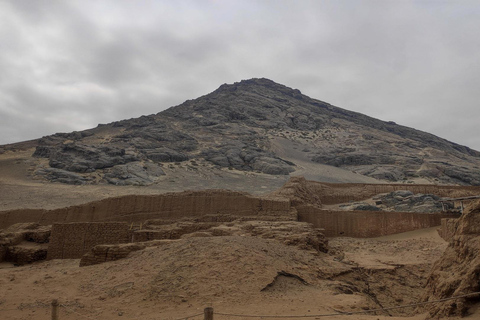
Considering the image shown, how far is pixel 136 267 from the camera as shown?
9984mm

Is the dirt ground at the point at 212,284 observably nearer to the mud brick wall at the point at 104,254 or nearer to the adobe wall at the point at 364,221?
the mud brick wall at the point at 104,254

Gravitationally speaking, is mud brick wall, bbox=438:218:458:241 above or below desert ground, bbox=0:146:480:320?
above

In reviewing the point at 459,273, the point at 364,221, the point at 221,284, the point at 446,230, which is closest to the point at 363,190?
the point at 364,221

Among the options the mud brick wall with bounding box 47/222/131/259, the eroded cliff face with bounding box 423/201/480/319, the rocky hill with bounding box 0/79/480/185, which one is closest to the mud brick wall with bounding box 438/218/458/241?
the eroded cliff face with bounding box 423/201/480/319

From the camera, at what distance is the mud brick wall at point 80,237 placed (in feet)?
45.6

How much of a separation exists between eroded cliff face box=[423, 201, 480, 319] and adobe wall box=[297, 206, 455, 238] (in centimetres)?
1249

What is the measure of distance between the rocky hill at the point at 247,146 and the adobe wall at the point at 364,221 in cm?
2518

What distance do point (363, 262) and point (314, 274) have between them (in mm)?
3426

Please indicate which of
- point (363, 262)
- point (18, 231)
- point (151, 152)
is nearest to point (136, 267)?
point (363, 262)

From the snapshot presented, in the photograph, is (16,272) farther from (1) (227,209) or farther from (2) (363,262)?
(2) (363,262)

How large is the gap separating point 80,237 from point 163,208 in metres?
5.67

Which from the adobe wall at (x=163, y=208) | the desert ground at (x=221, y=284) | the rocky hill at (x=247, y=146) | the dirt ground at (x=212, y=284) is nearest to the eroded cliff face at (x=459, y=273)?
the desert ground at (x=221, y=284)

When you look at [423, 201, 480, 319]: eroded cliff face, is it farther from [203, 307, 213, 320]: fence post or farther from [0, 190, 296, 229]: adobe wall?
[0, 190, 296, 229]: adobe wall

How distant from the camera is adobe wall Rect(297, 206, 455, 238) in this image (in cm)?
1941
